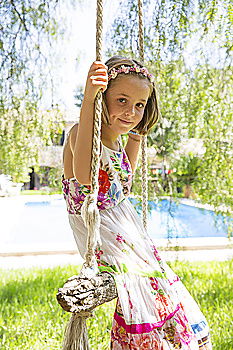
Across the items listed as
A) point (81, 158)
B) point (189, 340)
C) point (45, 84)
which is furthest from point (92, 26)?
point (189, 340)

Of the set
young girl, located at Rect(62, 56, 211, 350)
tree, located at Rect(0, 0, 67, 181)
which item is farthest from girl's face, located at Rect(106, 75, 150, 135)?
tree, located at Rect(0, 0, 67, 181)

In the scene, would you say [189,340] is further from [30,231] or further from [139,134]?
[30,231]

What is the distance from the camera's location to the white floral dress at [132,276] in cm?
106

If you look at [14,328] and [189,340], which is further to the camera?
[14,328]

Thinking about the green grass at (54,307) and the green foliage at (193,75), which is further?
the green foliage at (193,75)

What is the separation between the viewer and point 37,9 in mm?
2861

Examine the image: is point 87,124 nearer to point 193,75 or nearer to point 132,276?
point 132,276

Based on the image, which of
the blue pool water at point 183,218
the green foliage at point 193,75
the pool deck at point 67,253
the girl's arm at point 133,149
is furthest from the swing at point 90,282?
the blue pool water at point 183,218

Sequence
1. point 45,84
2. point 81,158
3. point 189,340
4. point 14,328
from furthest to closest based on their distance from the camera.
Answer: point 45,84, point 14,328, point 189,340, point 81,158

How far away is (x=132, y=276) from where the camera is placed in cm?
110

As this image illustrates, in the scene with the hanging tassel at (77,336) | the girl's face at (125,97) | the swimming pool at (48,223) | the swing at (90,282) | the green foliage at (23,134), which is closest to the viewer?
the swing at (90,282)

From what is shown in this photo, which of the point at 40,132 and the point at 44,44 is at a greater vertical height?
the point at 44,44

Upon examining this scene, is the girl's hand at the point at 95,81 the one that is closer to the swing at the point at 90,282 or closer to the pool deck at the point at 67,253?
the swing at the point at 90,282

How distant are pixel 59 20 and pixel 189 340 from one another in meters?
2.53
